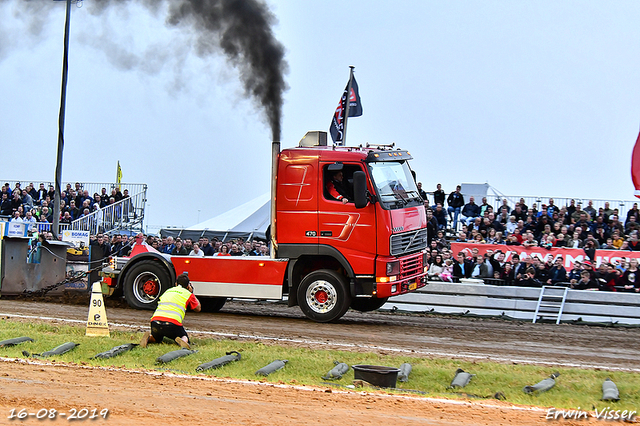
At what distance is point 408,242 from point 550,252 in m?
6.46

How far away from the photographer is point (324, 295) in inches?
573

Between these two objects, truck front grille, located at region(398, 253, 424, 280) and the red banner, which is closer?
truck front grille, located at region(398, 253, 424, 280)

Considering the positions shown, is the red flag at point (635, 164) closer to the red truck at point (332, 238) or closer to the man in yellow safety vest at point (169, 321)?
the red truck at point (332, 238)

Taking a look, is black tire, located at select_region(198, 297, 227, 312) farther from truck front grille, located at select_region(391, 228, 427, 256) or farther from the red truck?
truck front grille, located at select_region(391, 228, 427, 256)

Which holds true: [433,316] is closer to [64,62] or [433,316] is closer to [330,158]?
[330,158]

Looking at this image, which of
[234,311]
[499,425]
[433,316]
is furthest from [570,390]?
[234,311]

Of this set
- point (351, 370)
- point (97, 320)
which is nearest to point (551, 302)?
point (351, 370)

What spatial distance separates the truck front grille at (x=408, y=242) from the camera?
14.1m

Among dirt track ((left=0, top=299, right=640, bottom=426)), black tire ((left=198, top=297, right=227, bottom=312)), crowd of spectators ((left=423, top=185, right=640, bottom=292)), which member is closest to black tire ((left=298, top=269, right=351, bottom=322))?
dirt track ((left=0, top=299, right=640, bottom=426))

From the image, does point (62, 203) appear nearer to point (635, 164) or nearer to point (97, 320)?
point (97, 320)

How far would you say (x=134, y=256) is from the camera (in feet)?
52.6

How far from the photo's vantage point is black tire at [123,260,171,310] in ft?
52.1

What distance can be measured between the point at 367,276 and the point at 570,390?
5609 millimetres

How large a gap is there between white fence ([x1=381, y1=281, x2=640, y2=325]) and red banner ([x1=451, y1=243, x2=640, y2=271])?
185 cm
